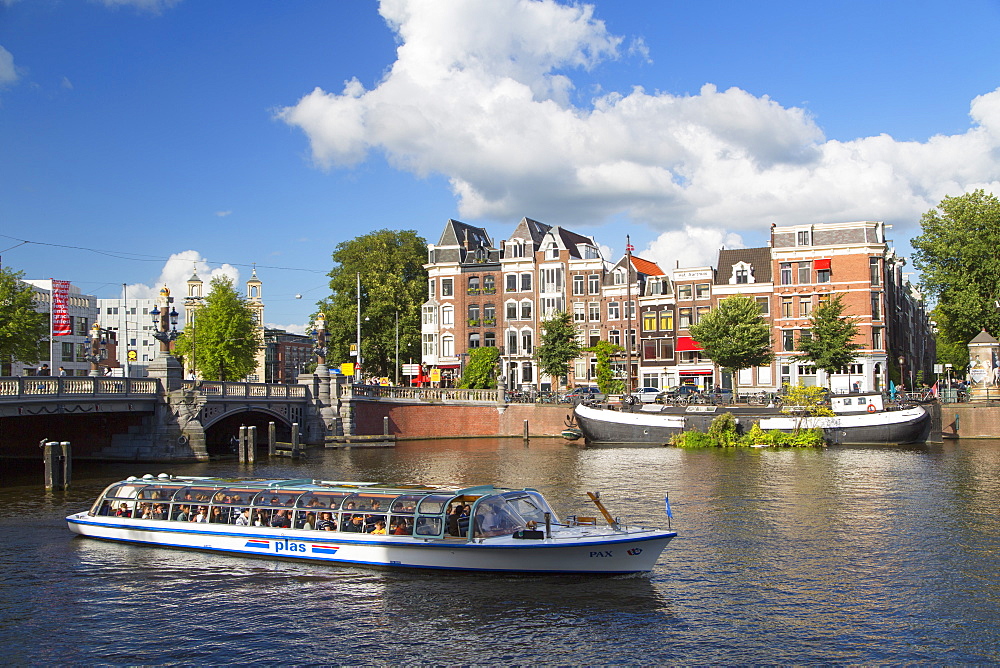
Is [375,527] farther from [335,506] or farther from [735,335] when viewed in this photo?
[735,335]

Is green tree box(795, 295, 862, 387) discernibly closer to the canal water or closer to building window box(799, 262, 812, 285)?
building window box(799, 262, 812, 285)

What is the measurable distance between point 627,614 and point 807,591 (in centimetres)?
509

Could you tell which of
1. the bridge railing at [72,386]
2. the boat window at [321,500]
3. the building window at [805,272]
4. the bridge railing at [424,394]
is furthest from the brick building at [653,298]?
the boat window at [321,500]

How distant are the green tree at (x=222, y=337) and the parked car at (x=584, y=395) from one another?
36046mm

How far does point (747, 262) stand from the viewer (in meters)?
85.1

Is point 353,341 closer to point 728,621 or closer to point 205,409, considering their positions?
point 205,409

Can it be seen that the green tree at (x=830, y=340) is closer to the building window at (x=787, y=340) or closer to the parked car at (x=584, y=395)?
the building window at (x=787, y=340)

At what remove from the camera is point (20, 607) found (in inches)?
864

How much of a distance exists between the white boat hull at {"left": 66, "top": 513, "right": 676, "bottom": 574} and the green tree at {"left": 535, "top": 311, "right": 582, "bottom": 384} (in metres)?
57.4

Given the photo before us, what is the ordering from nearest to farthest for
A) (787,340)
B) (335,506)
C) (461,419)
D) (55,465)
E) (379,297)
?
(335,506) → (55,465) → (461,419) → (787,340) → (379,297)

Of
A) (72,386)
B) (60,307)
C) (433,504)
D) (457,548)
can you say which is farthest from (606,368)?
(457,548)

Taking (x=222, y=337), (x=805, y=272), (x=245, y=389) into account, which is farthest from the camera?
(x=222, y=337)

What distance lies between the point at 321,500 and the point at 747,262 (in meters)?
67.0

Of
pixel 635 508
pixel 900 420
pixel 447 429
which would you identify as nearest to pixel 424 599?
pixel 635 508
